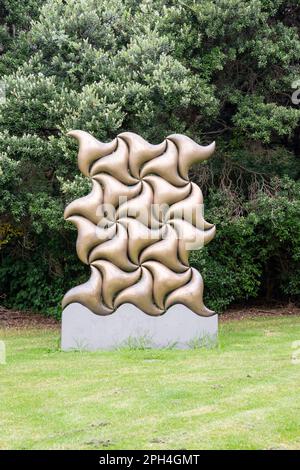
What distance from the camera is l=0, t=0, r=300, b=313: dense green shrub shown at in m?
14.5

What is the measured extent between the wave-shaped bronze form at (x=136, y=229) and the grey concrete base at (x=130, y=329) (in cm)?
11

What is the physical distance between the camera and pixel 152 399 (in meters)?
7.62

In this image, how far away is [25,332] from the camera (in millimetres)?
14875

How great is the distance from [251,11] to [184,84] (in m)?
2.26

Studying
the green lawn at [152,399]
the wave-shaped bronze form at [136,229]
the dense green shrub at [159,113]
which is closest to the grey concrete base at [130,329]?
the wave-shaped bronze form at [136,229]

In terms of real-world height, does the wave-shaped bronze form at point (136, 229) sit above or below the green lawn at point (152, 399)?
above

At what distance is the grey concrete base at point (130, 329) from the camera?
10.9 m

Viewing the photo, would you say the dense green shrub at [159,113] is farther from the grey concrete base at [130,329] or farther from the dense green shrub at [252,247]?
the grey concrete base at [130,329]

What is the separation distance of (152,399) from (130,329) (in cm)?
336

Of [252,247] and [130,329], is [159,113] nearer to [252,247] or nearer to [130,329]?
[252,247]

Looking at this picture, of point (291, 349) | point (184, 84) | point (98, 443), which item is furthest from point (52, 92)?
point (98, 443)

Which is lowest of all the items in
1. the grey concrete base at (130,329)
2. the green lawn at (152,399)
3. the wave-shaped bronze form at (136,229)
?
the green lawn at (152,399)
